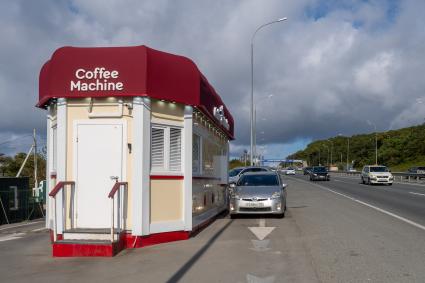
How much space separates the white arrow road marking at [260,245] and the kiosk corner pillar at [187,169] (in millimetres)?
1572

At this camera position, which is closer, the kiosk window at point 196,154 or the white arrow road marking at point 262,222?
the kiosk window at point 196,154

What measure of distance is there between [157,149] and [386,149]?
99774mm

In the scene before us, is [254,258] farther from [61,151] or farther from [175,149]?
[61,151]

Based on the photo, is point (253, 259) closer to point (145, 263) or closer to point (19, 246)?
point (145, 263)

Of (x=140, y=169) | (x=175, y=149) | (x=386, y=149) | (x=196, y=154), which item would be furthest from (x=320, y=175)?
(x=386, y=149)

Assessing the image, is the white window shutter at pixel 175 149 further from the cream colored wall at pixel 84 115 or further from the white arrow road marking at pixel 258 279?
the white arrow road marking at pixel 258 279

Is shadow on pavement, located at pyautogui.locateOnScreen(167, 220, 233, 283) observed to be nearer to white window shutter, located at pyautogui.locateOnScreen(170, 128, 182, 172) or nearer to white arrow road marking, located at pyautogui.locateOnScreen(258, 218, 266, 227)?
white window shutter, located at pyautogui.locateOnScreen(170, 128, 182, 172)

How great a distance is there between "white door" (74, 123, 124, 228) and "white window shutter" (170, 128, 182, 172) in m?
1.34

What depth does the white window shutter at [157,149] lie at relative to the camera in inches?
452

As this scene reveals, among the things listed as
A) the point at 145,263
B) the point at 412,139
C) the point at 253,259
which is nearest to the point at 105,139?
the point at 145,263

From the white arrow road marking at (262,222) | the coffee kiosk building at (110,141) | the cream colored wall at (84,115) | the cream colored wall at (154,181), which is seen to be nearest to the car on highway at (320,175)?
the white arrow road marking at (262,222)

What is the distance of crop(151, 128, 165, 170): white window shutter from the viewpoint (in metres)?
11.5

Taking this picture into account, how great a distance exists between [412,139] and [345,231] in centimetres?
8997

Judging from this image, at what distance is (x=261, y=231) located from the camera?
1351 cm
